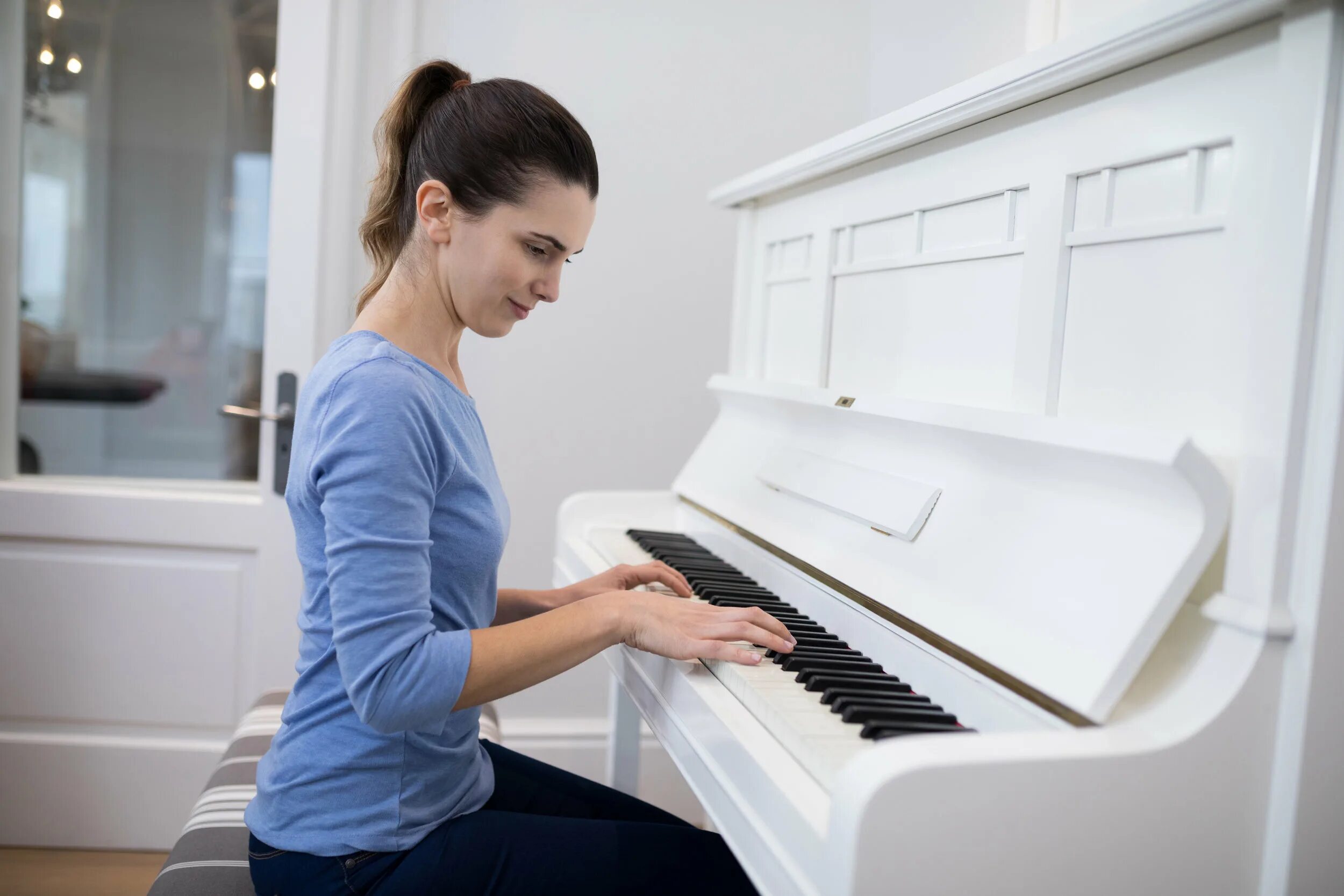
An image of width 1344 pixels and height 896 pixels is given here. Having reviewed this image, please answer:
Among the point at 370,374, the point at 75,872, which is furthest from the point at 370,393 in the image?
the point at 75,872

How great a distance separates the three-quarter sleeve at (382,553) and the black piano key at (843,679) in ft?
1.18

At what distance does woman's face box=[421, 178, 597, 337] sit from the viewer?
3.70 ft

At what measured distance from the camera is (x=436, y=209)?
112 centimetres

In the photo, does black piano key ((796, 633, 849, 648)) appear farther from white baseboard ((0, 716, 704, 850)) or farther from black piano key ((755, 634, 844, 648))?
white baseboard ((0, 716, 704, 850))

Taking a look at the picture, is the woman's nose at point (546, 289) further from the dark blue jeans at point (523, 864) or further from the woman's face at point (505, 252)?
the dark blue jeans at point (523, 864)

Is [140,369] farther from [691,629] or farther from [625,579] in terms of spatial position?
[691,629]

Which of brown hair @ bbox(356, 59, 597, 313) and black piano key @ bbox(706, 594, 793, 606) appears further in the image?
black piano key @ bbox(706, 594, 793, 606)

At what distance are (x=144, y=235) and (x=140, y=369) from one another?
326mm

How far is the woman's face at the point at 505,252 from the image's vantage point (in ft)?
3.70

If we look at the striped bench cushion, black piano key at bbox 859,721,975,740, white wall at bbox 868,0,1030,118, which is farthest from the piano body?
white wall at bbox 868,0,1030,118

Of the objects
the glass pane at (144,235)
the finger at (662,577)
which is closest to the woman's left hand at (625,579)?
the finger at (662,577)

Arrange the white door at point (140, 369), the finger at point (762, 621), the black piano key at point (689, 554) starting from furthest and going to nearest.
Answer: the white door at point (140, 369) < the black piano key at point (689, 554) < the finger at point (762, 621)

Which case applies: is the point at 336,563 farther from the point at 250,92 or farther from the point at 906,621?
the point at 250,92

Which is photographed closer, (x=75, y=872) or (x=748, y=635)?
(x=748, y=635)
